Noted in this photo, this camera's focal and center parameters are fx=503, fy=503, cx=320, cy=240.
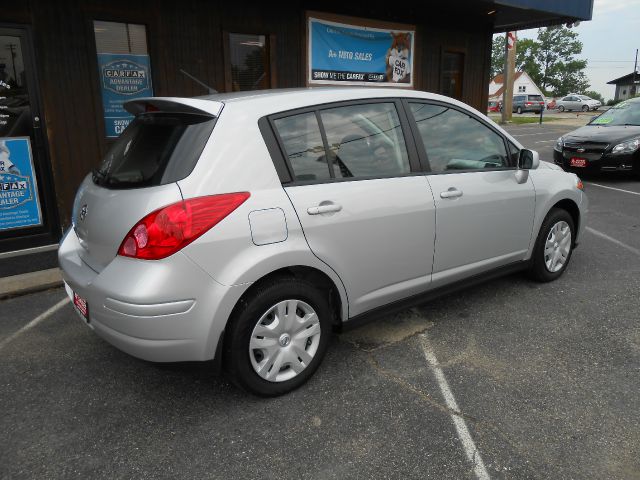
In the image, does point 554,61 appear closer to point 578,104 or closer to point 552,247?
point 578,104

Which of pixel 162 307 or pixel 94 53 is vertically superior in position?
pixel 94 53

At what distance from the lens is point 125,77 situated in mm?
6207

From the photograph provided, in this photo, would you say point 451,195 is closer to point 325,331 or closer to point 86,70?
point 325,331

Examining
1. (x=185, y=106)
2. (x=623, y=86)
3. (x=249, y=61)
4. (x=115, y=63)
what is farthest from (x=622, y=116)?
(x=623, y=86)

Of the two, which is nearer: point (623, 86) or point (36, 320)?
point (36, 320)

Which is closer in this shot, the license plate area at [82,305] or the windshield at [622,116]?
the license plate area at [82,305]

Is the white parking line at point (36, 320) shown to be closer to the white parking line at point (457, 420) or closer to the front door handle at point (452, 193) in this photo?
the white parking line at point (457, 420)

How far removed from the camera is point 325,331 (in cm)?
290

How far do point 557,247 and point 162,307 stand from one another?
3488 millimetres

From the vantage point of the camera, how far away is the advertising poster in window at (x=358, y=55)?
7.90m

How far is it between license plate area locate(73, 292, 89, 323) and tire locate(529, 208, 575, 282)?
3.39m

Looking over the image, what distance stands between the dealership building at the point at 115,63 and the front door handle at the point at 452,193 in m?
0.76

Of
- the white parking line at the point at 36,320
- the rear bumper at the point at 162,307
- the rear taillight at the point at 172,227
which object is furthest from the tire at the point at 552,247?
the white parking line at the point at 36,320

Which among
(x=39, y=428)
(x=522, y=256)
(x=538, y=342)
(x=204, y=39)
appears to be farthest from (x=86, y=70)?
(x=538, y=342)
